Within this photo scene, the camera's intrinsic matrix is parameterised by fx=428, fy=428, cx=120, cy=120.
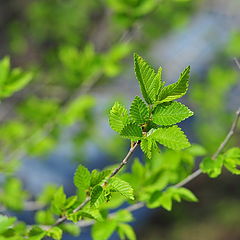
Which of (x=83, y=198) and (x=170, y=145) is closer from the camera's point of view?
(x=170, y=145)

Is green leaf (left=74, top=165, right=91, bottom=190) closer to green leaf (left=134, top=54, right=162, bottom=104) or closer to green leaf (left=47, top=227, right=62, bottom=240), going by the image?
green leaf (left=47, top=227, right=62, bottom=240)

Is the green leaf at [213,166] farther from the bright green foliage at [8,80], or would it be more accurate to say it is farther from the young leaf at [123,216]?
the bright green foliage at [8,80]

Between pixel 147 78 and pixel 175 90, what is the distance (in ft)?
0.19

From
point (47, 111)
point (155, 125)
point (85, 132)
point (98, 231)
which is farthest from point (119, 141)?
point (155, 125)

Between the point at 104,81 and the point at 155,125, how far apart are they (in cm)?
326

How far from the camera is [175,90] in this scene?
0.82m

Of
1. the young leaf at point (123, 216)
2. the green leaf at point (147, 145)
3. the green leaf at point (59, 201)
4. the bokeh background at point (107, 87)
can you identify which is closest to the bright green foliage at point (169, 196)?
the young leaf at point (123, 216)

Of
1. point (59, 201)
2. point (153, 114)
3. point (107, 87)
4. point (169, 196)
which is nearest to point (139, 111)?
point (153, 114)

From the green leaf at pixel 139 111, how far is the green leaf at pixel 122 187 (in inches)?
5.2

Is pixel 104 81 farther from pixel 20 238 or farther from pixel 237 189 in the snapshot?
pixel 20 238

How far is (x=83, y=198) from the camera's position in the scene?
108cm

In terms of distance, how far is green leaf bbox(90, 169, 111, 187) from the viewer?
0.95 m

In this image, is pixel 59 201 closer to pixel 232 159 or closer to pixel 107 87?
pixel 232 159

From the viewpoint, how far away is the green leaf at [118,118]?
2.83 ft
